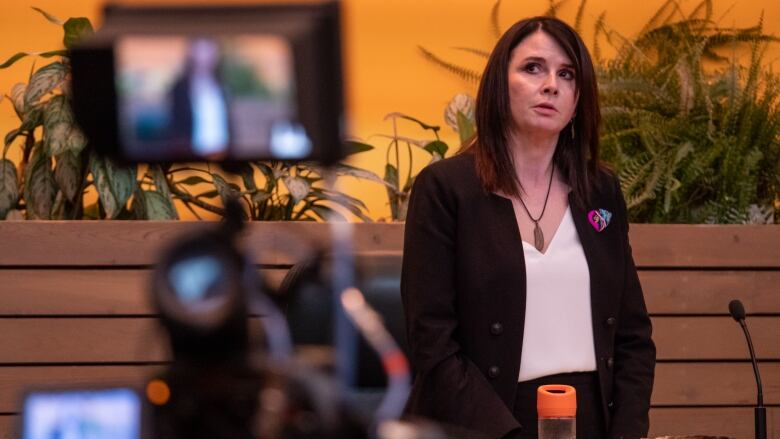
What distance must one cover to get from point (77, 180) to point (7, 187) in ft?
0.66

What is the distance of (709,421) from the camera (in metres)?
3.40

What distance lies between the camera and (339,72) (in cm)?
74

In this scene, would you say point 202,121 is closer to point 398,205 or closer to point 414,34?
point 398,205

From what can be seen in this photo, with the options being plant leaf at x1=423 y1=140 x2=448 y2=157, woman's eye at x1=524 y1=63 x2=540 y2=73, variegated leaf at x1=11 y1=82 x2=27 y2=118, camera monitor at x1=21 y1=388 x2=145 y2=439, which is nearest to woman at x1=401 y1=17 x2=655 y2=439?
woman's eye at x1=524 y1=63 x2=540 y2=73

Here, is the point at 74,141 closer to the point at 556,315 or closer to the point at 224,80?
the point at 556,315

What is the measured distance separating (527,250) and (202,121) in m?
1.24

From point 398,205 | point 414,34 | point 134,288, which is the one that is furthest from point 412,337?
point 414,34

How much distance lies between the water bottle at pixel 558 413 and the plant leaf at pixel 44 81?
2.20 metres

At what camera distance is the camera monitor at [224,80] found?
741 millimetres

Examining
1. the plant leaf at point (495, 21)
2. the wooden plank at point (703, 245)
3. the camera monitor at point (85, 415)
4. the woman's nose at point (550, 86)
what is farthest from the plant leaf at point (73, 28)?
the camera monitor at point (85, 415)

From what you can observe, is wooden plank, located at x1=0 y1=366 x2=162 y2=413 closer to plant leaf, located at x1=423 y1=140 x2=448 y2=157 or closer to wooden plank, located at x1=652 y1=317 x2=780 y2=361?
plant leaf, located at x1=423 y1=140 x2=448 y2=157

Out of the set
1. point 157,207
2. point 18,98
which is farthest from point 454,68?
point 18,98

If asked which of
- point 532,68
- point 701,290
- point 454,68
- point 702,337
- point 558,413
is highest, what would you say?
point 454,68

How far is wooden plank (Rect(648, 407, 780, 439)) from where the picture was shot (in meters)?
3.37
